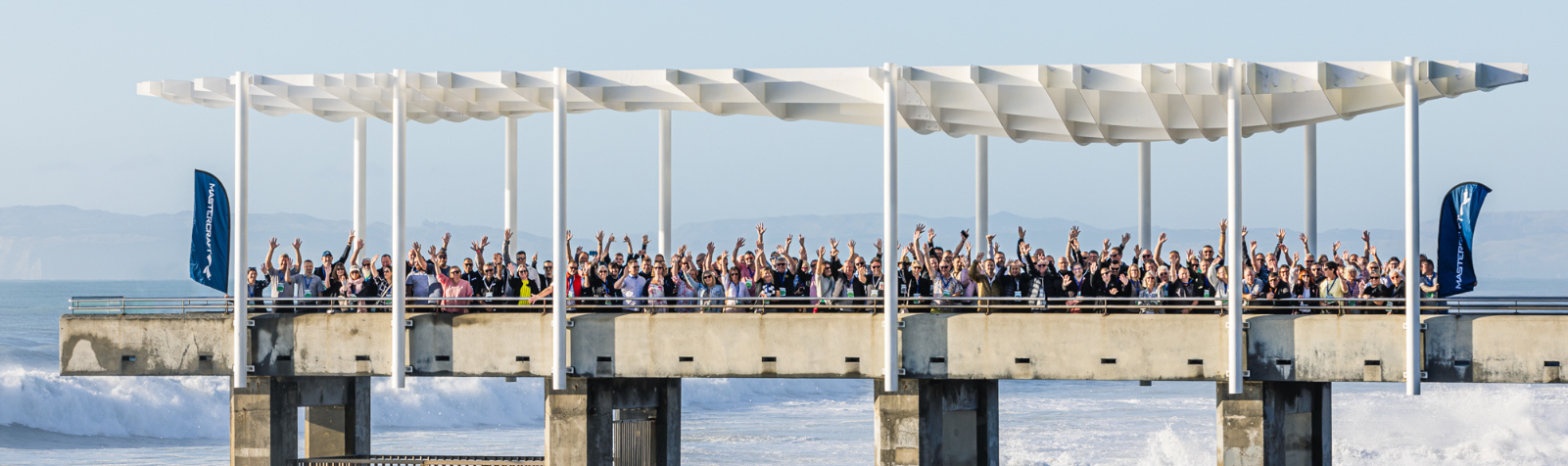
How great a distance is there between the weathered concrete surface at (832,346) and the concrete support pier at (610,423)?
2.41 ft

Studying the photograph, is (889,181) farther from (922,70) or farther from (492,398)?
(492,398)

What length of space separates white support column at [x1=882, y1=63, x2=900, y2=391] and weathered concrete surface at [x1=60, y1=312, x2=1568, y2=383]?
50 centimetres

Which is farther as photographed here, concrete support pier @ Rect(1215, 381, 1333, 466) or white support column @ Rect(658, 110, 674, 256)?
white support column @ Rect(658, 110, 674, 256)

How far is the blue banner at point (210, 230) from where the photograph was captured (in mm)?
22719

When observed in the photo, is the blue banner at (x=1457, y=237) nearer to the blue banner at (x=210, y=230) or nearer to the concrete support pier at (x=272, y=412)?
the concrete support pier at (x=272, y=412)

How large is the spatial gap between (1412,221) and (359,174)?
53.8 feet

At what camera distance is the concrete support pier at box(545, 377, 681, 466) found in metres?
21.9

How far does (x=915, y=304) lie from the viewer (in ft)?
67.5

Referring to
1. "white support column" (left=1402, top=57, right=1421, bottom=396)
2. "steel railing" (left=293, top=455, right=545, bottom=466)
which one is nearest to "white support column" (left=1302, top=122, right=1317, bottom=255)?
"white support column" (left=1402, top=57, right=1421, bottom=396)

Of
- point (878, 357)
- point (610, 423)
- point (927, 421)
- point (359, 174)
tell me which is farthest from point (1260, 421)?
point (359, 174)

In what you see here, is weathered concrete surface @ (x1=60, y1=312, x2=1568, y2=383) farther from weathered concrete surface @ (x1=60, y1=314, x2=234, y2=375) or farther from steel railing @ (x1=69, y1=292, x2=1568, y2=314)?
steel railing @ (x1=69, y1=292, x2=1568, y2=314)

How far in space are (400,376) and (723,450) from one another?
3389 cm

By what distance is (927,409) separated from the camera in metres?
21.0

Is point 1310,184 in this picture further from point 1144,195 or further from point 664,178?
point 664,178
